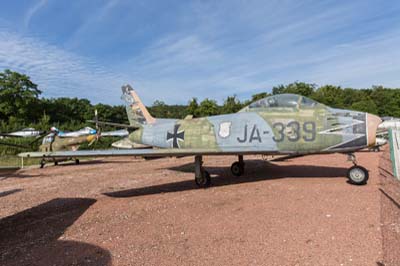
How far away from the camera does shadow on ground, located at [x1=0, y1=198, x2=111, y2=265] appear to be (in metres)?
3.87

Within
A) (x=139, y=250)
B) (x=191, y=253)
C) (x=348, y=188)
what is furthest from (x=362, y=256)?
(x=348, y=188)

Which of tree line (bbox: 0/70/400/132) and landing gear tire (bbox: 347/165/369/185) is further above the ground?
tree line (bbox: 0/70/400/132)

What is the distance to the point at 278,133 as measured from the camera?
8.00 m

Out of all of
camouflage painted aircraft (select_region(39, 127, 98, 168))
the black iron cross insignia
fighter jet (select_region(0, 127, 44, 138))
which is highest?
fighter jet (select_region(0, 127, 44, 138))

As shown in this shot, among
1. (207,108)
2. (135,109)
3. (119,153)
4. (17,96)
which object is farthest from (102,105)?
(119,153)

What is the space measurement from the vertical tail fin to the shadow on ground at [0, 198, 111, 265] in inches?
268

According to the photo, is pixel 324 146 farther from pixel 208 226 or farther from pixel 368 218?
pixel 208 226

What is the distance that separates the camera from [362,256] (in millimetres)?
3396

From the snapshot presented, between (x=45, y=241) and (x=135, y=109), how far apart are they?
32.3ft

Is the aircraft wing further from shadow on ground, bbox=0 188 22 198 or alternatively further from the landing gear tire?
shadow on ground, bbox=0 188 22 198

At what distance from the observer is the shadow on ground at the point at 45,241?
3873 mm

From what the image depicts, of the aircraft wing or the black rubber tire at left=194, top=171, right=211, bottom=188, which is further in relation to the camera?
the black rubber tire at left=194, top=171, right=211, bottom=188

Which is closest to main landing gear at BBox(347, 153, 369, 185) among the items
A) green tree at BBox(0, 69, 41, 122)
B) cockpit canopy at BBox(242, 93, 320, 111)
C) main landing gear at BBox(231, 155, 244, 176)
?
cockpit canopy at BBox(242, 93, 320, 111)

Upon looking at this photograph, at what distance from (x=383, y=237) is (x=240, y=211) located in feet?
8.58
